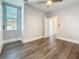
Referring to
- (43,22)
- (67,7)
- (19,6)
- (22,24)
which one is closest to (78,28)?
(67,7)

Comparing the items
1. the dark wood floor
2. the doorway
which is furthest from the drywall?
the dark wood floor

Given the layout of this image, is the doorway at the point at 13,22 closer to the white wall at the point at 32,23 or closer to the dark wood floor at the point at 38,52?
the white wall at the point at 32,23

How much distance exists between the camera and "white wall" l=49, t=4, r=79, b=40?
5354 millimetres

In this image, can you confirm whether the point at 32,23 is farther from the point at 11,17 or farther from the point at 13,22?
the point at 11,17

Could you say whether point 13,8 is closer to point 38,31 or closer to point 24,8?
point 24,8

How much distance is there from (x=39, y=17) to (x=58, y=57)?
163 inches

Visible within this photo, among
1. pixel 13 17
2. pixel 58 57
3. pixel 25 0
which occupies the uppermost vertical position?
pixel 25 0

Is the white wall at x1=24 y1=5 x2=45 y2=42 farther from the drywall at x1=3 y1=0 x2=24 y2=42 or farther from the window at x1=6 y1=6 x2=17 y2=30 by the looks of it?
the window at x1=6 y1=6 x2=17 y2=30

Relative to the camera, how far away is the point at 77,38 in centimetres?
532

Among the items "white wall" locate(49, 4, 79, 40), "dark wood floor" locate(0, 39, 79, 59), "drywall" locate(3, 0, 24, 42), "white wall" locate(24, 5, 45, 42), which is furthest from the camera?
"white wall" locate(49, 4, 79, 40)

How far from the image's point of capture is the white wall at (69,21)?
17.6 feet

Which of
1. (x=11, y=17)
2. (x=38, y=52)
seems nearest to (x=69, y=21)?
(x=38, y=52)

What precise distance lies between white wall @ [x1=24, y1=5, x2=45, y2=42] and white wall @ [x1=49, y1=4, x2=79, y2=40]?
62.7 inches

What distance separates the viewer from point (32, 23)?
5676 millimetres
